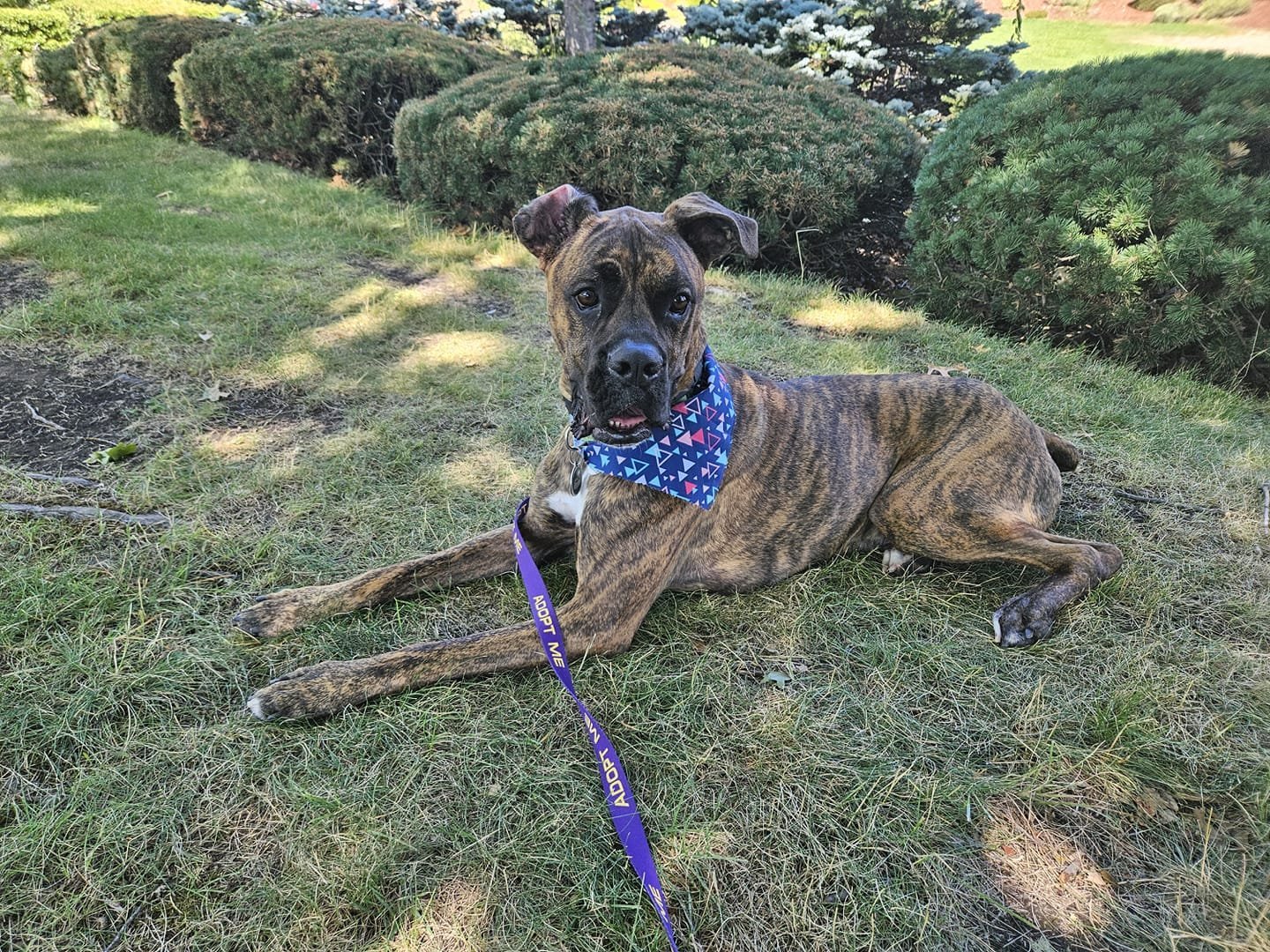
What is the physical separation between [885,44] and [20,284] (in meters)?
9.99

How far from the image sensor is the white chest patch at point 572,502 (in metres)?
2.73

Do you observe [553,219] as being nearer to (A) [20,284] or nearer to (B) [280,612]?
(B) [280,612]

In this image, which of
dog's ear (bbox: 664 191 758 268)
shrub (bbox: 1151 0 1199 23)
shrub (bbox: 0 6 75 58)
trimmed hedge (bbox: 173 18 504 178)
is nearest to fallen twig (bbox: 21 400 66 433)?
dog's ear (bbox: 664 191 758 268)

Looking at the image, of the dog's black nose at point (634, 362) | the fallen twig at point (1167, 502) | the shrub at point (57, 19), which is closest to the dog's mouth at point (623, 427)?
the dog's black nose at point (634, 362)

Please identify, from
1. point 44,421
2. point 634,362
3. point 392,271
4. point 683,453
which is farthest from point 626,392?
point 392,271

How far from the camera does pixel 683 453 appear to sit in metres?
2.62

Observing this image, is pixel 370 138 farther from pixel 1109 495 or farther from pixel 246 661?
pixel 1109 495

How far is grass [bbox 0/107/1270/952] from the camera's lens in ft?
6.07

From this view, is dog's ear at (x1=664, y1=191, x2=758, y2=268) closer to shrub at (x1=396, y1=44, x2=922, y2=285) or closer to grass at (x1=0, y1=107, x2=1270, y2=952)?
grass at (x1=0, y1=107, x2=1270, y2=952)

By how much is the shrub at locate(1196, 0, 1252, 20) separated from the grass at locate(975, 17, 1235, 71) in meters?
0.16

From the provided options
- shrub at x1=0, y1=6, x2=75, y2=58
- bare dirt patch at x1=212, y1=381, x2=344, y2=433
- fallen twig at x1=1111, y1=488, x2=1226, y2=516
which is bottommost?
bare dirt patch at x1=212, y1=381, x2=344, y2=433

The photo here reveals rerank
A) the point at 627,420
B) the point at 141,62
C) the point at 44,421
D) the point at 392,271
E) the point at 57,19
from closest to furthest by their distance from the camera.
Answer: the point at 627,420 → the point at 44,421 → the point at 392,271 → the point at 141,62 → the point at 57,19

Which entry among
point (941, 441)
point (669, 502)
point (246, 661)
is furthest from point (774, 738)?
point (246, 661)

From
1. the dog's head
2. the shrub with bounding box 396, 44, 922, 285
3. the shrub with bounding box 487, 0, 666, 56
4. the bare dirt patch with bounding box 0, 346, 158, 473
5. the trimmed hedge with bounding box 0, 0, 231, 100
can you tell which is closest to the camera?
the dog's head
